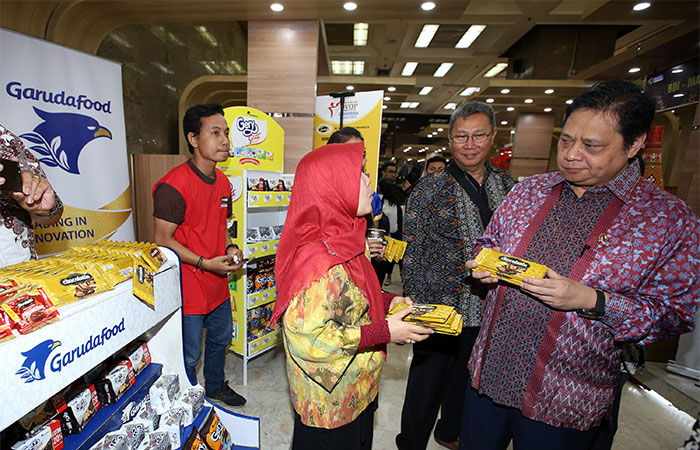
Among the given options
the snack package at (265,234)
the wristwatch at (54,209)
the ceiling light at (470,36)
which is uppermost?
the ceiling light at (470,36)

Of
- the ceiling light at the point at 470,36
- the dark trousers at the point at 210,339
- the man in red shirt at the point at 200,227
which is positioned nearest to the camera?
the man in red shirt at the point at 200,227

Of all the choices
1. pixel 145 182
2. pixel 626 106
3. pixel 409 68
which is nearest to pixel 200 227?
pixel 626 106

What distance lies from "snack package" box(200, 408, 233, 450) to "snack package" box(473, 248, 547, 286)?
4.69ft

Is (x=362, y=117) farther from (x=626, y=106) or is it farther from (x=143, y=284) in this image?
(x=143, y=284)

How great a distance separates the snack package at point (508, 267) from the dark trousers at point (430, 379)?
2.64 ft

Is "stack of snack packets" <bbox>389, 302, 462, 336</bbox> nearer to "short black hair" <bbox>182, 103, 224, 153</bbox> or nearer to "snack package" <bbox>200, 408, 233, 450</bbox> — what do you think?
"snack package" <bbox>200, 408, 233, 450</bbox>

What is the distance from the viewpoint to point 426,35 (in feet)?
26.4

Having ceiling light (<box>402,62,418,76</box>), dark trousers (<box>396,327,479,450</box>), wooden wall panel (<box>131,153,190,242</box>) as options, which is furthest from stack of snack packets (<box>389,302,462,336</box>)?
ceiling light (<box>402,62,418,76</box>)

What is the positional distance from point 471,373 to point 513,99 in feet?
24.3

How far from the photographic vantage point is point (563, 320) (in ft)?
3.40

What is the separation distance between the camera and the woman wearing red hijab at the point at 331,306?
0.95 metres

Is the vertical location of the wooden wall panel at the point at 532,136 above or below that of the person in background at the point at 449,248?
above

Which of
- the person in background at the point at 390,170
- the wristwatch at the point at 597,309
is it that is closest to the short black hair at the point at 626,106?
the wristwatch at the point at 597,309

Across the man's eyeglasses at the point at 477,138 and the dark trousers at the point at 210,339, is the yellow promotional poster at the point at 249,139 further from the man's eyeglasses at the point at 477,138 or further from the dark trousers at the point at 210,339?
the man's eyeglasses at the point at 477,138
